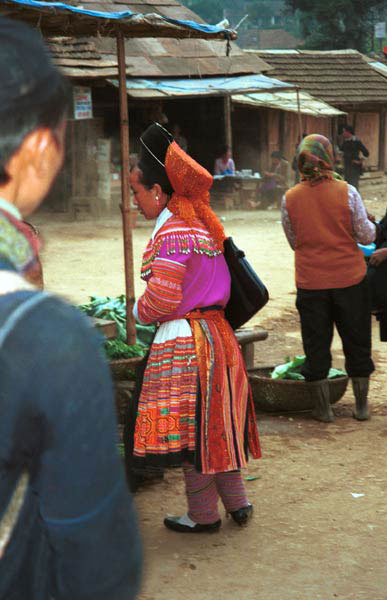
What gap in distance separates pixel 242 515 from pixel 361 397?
1844 mm

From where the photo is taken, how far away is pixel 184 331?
3.94 metres

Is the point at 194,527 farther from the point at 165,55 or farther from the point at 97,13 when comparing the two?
the point at 165,55

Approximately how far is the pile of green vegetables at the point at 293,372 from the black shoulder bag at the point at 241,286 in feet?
7.02

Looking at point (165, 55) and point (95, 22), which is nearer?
point (95, 22)

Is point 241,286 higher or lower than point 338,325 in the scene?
higher

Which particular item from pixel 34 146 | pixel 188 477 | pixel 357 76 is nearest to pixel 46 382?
pixel 34 146

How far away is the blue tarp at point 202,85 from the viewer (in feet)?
54.2

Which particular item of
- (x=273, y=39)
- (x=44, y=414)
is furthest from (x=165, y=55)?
(x=273, y=39)

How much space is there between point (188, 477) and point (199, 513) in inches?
7.8

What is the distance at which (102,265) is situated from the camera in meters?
12.0

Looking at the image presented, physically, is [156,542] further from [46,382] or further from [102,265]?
[102,265]

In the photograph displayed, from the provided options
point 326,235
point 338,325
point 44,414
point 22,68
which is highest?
point 22,68

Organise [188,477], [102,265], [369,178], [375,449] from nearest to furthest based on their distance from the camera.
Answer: [188,477], [375,449], [102,265], [369,178]

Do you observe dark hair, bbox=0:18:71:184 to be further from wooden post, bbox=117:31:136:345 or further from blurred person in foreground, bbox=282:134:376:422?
wooden post, bbox=117:31:136:345
